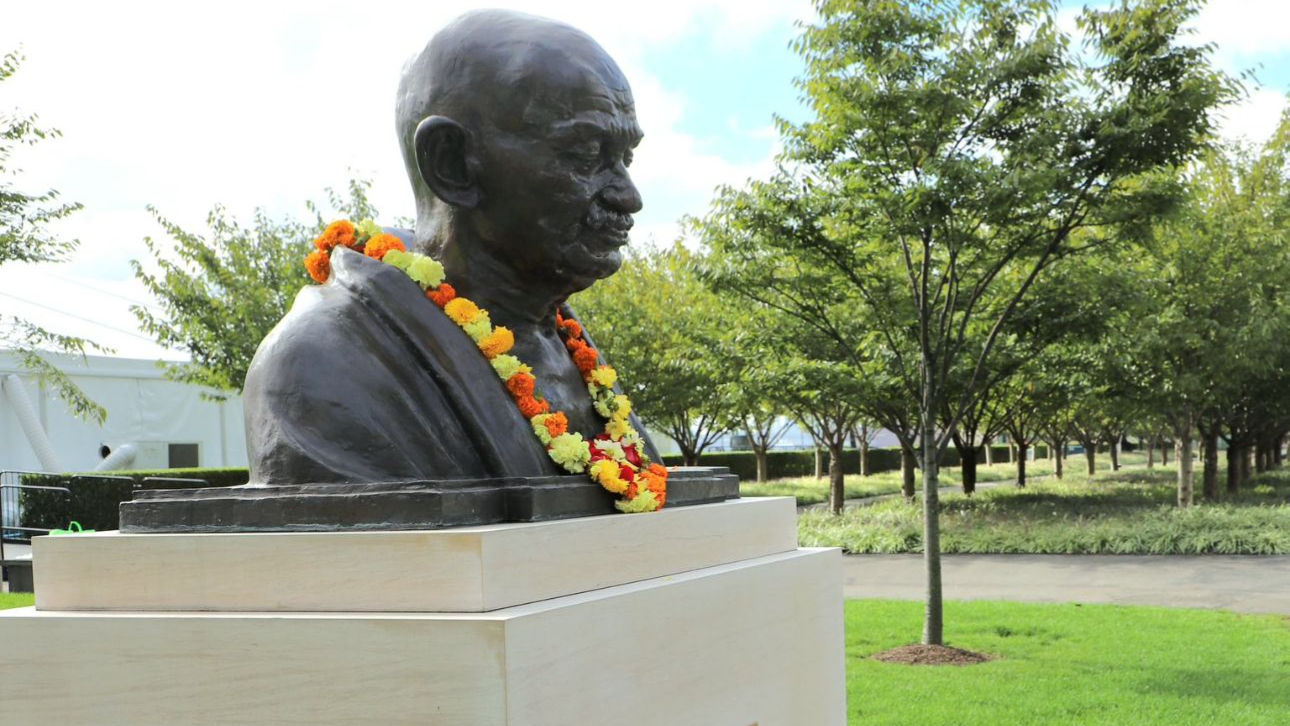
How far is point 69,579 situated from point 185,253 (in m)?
19.3

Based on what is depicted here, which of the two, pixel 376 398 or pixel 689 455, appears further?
pixel 689 455

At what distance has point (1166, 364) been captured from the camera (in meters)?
20.3

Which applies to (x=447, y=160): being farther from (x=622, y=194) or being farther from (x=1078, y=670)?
(x=1078, y=670)

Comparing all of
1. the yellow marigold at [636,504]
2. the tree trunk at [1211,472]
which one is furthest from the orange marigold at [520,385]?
the tree trunk at [1211,472]

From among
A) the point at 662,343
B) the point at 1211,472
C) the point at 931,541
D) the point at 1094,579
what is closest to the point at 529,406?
the point at 931,541

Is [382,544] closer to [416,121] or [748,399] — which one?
[416,121]

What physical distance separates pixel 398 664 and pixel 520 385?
1101 mm

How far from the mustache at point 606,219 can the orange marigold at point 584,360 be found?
64cm

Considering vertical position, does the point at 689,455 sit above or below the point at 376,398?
below

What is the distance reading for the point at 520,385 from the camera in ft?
11.7

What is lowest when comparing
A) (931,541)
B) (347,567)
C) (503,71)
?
(931,541)

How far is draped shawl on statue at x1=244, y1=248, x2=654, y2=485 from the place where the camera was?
3.22 metres

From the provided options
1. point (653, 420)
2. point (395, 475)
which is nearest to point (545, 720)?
point (395, 475)

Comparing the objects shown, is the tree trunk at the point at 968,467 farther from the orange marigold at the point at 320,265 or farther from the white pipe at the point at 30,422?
the orange marigold at the point at 320,265
